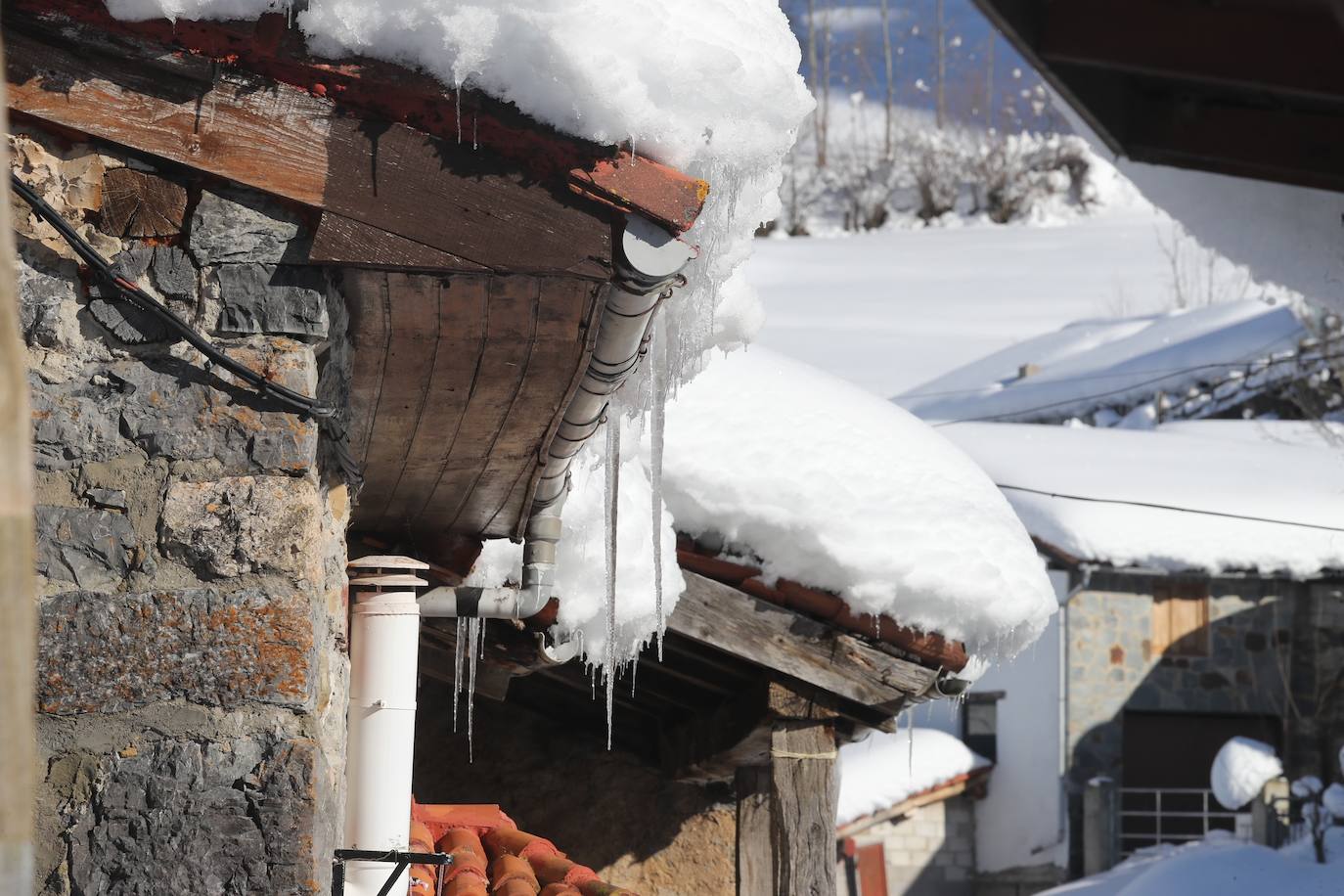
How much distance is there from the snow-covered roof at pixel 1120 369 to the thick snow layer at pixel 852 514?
1454cm

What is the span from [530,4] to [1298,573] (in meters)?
12.7

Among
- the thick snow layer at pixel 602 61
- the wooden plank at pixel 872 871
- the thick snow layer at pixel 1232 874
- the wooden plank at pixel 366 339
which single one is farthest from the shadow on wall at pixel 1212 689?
the thick snow layer at pixel 602 61

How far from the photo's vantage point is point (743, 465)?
4.07 metres

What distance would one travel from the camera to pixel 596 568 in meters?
3.64

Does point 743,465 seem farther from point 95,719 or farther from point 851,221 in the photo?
point 851,221

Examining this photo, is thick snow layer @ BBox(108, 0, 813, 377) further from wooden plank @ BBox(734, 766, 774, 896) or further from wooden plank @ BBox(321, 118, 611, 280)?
wooden plank @ BBox(734, 766, 774, 896)

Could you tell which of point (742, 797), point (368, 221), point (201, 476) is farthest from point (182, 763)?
point (742, 797)

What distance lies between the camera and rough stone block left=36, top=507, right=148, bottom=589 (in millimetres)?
1653

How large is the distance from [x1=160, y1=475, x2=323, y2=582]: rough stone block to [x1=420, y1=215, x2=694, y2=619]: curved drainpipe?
47 cm

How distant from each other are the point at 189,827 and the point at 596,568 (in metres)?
2.05

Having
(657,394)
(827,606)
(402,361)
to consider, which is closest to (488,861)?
(827,606)

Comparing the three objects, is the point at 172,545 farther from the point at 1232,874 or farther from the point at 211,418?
the point at 1232,874

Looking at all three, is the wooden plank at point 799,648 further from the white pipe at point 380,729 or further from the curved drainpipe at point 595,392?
the white pipe at point 380,729

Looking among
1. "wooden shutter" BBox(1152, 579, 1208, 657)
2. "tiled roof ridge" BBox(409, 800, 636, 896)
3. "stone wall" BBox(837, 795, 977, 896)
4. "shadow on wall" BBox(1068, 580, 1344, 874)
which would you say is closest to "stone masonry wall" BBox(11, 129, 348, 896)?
"tiled roof ridge" BBox(409, 800, 636, 896)
